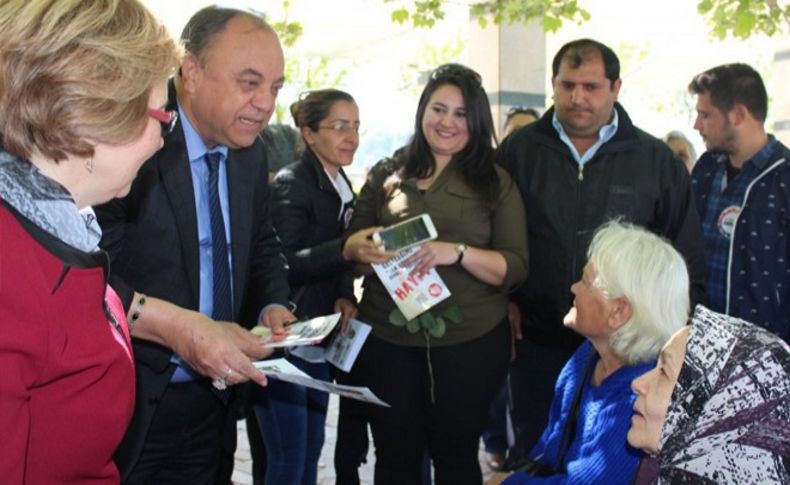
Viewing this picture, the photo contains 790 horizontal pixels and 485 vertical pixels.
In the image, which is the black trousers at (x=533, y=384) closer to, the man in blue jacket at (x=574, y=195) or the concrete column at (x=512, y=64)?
the man in blue jacket at (x=574, y=195)

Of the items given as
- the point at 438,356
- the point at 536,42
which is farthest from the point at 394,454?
the point at 536,42

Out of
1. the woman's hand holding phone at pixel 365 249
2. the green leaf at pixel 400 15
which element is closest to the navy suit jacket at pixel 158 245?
the woman's hand holding phone at pixel 365 249

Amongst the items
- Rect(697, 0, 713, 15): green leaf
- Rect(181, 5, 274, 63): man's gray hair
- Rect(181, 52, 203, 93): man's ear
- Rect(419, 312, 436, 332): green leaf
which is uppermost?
Rect(697, 0, 713, 15): green leaf

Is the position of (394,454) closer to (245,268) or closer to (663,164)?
(245,268)

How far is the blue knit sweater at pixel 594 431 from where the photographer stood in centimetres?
258

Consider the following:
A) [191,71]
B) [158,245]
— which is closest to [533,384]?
[158,245]

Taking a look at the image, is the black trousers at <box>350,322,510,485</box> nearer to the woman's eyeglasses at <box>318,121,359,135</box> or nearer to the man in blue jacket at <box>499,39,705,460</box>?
the man in blue jacket at <box>499,39,705,460</box>

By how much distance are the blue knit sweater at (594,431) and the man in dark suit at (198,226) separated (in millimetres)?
1131

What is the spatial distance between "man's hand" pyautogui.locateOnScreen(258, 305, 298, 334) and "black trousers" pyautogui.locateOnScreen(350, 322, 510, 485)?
761mm

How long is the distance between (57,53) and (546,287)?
2837 mm

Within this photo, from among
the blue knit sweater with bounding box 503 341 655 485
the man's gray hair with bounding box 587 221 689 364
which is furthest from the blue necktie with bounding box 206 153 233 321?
the man's gray hair with bounding box 587 221 689 364

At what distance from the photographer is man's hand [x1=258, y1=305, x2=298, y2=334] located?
9.85 feet

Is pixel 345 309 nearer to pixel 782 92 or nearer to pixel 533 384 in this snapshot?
pixel 533 384

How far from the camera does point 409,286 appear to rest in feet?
11.8
